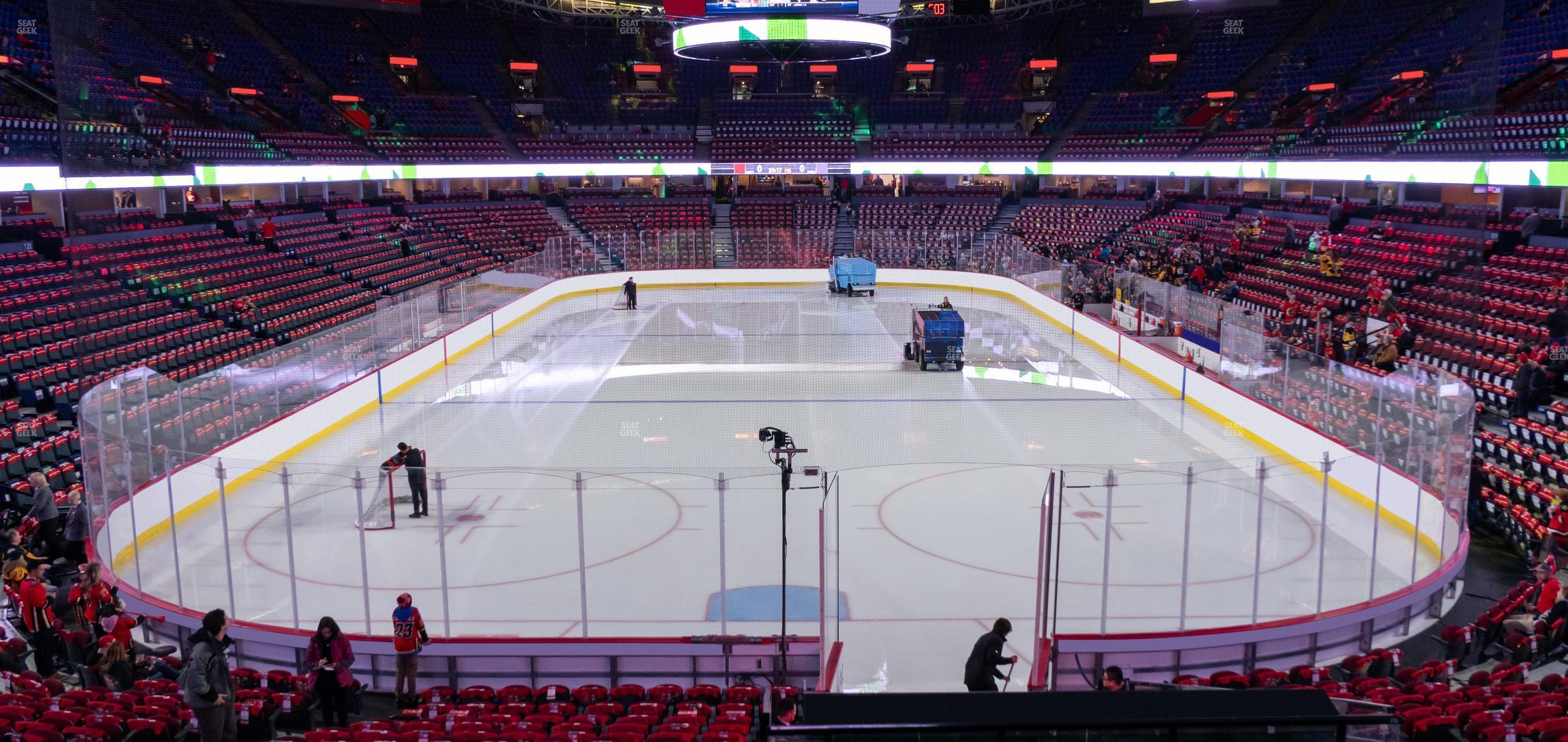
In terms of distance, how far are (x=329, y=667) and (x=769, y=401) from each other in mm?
10878

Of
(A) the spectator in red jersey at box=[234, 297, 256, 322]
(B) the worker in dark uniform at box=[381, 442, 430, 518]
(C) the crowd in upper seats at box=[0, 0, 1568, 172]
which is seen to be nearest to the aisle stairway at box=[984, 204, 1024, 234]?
(C) the crowd in upper seats at box=[0, 0, 1568, 172]

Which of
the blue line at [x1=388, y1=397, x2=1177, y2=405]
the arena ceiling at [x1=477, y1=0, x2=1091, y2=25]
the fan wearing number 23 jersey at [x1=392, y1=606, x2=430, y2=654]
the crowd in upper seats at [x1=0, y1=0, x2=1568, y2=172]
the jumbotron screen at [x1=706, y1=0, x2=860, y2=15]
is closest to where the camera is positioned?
the fan wearing number 23 jersey at [x1=392, y1=606, x2=430, y2=654]

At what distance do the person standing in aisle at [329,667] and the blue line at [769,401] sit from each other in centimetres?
1019

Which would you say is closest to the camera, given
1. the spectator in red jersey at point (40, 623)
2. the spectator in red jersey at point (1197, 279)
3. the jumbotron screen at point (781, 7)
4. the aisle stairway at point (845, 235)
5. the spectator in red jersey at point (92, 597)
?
the spectator in red jersey at point (40, 623)

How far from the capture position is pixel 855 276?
33.6 m

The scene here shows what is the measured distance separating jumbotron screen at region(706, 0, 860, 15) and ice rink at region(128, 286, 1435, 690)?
29.6 feet

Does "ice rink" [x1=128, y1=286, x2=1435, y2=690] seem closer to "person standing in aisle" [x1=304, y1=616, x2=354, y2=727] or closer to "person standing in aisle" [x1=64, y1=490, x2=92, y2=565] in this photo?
"person standing in aisle" [x1=304, y1=616, x2=354, y2=727]

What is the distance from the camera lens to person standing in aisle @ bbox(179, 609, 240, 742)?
21.9 ft

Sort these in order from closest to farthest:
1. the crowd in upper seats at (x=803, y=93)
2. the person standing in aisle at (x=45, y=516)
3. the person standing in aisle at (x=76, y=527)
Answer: the person standing in aisle at (x=76, y=527) < the person standing in aisle at (x=45, y=516) < the crowd in upper seats at (x=803, y=93)

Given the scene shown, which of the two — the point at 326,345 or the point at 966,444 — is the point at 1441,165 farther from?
the point at 326,345

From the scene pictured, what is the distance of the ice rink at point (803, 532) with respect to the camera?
890 cm

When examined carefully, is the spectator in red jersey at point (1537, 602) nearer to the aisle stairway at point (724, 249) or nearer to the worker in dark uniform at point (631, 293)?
the worker in dark uniform at point (631, 293)

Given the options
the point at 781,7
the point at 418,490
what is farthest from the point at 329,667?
the point at 781,7

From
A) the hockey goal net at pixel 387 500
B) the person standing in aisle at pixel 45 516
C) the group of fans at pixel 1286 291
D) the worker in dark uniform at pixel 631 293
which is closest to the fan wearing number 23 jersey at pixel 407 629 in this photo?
the hockey goal net at pixel 387 500
